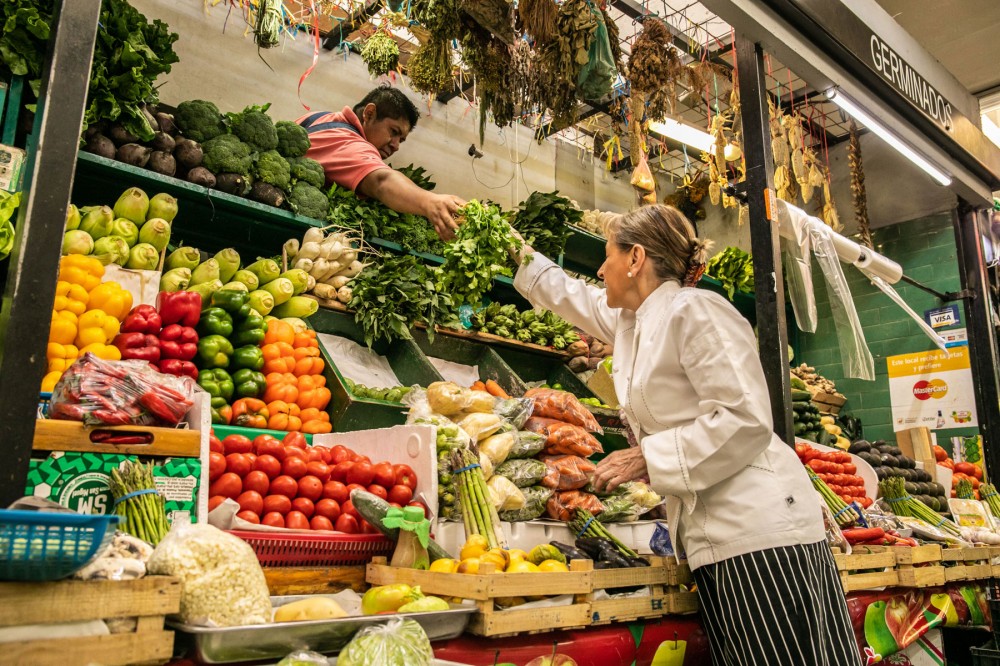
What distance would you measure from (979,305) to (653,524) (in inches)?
193

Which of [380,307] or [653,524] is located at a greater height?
[380,307]

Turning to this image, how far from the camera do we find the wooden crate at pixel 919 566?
373cm

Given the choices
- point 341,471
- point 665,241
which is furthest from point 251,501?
point 665,241

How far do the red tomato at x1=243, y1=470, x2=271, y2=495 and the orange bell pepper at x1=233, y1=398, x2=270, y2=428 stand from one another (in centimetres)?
87

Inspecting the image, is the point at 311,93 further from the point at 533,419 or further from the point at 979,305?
the point at 979,305

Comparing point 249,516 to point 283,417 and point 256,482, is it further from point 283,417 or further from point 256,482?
point 283,417

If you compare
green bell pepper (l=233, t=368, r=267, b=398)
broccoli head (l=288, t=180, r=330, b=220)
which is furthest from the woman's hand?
broccoli head (l=288, t=180, r=330, b=220)

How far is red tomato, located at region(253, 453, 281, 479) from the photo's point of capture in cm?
280

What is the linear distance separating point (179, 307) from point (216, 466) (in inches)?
47.5

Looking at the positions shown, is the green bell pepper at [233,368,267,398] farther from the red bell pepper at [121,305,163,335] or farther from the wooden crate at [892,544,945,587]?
the wooden crate at [892,544,945,587]

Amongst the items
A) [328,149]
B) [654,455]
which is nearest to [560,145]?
[328,149]

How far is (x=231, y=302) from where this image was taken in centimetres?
387

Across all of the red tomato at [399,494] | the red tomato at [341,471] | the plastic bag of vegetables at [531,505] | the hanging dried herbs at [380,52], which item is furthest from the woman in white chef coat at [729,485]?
the hanging dried herbs at [380,52]

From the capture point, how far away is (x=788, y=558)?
8.21 feet
